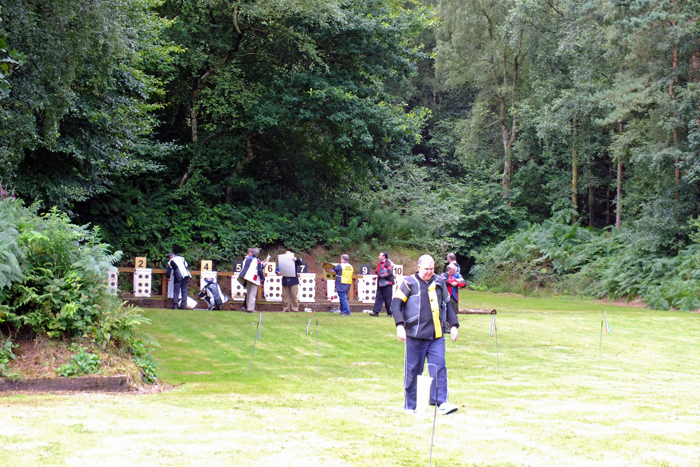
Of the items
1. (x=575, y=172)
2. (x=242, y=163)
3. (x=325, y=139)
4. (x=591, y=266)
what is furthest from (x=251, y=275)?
(x=575, y=172)

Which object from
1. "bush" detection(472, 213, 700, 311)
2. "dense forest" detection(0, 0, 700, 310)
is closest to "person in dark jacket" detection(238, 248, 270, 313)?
"dense forest" detection(0, 0, 700, 310)

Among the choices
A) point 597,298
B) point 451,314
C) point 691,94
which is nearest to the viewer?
point 451,314

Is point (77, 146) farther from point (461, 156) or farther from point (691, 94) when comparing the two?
point (461, 156)

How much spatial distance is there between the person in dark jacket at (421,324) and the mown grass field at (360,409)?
16.0 inches

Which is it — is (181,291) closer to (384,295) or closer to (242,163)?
(384,295)

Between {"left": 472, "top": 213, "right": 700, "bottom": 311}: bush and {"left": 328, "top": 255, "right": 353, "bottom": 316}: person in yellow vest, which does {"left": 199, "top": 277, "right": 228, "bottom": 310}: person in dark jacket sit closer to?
{"left": 328, "top": 255, "right": 353, "bottom": 316}: person in yellow vest

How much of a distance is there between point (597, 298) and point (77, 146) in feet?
78.9

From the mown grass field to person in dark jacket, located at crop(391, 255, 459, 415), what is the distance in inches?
16.0

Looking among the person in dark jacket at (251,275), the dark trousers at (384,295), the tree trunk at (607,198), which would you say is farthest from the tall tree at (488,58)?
the person in dark jacket at (251,275)

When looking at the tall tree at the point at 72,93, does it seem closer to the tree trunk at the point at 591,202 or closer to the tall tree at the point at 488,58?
the tall tree at the point at 488,58

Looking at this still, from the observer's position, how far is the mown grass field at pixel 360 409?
225 inches

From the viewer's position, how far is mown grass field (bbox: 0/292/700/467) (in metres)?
5.73

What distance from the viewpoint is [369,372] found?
37.4ft

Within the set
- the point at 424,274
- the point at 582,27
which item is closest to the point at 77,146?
the point at 424,274
